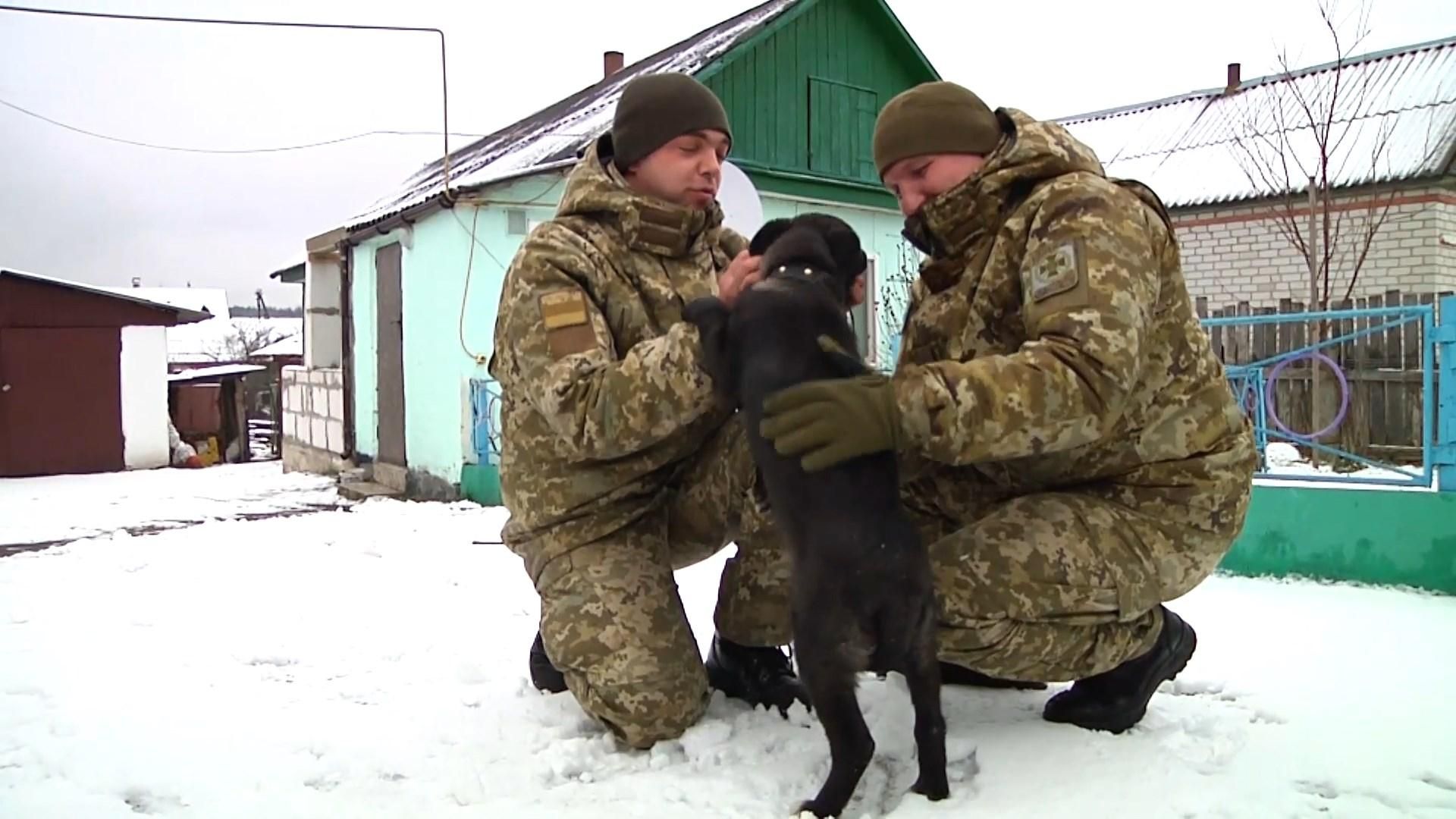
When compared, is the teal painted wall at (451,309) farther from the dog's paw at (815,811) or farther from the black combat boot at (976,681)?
the dog's paw at (815,811)

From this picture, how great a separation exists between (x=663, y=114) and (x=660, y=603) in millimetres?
1308

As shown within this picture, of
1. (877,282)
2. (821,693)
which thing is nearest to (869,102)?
(877,282)

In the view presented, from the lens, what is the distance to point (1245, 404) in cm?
632

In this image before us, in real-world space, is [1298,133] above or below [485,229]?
above

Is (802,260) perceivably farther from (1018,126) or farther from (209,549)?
(209,549)

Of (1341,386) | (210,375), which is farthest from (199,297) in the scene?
(1341,386)

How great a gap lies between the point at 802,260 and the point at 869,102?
9963 mm

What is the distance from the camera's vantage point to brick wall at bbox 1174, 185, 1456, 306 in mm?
12656

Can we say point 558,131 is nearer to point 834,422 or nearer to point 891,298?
point 891,298

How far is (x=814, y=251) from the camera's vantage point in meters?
2.21

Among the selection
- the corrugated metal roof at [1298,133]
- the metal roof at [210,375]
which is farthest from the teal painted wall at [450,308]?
the metal roof at [210,375]

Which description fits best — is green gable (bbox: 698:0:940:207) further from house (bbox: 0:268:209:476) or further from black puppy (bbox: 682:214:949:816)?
house (bbox: 0:268:209:476)

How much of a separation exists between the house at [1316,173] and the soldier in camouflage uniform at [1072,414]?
33.8 ft

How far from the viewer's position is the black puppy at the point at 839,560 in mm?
1920
